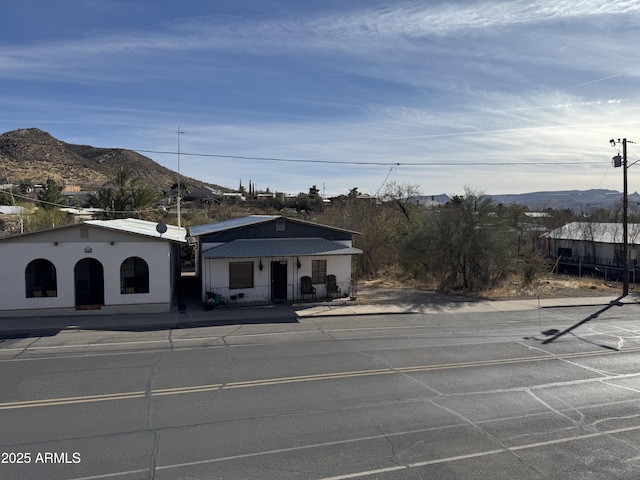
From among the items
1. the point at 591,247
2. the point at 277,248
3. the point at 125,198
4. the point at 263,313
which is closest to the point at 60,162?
the point at 125,198

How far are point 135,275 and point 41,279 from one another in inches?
141

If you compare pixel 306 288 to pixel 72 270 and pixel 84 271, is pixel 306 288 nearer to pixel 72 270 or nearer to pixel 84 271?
pixel 84 271

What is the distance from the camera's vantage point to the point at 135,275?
70.5 ft

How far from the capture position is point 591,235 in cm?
4781

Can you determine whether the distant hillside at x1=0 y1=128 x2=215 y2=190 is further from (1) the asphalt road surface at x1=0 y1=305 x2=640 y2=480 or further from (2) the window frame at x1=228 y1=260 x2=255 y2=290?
(1) the asphalt road surface at x1=0 y1=305 x2=640 y2=480

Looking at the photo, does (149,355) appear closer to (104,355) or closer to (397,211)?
(104,355)

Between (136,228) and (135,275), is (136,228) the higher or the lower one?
the higher one

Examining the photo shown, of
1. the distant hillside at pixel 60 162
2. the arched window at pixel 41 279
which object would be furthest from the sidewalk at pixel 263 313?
the distant hillside at pixel 60 162

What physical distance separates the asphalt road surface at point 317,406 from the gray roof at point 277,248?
588 cm

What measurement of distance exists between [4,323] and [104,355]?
7063 millimetres

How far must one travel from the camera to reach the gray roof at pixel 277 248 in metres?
23.0

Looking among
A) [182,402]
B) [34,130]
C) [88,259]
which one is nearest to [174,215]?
[88,259]

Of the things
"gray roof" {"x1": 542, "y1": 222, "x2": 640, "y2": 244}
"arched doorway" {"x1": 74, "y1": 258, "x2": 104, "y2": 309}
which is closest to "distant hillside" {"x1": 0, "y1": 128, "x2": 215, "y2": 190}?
"arched doorway" {"x1": 74, "y1": 258, "x2": 104, "y2": 309}

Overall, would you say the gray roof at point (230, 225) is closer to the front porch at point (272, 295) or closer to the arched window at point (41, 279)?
the front porch at point (272, 295)
